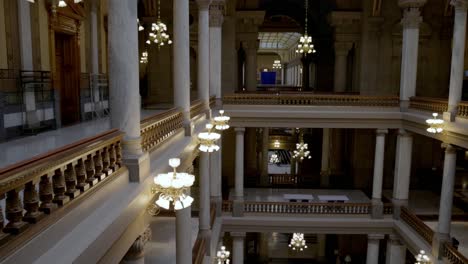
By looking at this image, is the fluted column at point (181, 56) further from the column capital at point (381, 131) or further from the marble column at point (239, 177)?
the column capital at point (381, 131)

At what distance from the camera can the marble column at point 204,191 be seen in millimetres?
11039

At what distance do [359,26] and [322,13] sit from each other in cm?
338

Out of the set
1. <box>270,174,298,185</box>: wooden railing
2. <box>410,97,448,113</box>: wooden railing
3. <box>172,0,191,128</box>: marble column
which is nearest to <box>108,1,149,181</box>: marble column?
<box>172,0,191,128</box>: marble column

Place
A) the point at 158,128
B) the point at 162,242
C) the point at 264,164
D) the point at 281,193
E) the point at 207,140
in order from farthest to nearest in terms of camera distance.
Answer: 1. the point at 264,164
2. the point at 281,193
3. the point at 162,242
4. the point at 207,140
5. the point at 158,128

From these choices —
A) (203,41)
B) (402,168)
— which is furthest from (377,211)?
(203,41)

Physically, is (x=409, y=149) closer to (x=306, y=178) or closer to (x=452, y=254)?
(x=452, y=254)

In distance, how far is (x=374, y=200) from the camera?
1548cm

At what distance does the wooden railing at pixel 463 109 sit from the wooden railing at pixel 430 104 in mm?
556

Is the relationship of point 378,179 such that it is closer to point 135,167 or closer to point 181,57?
point 181,57

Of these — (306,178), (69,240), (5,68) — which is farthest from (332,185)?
(69,240)

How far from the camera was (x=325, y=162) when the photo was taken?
20109 millimetres

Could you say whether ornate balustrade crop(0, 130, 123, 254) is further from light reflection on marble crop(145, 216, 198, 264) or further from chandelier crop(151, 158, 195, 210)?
light reflection on marble crop(145, 216, 198, 264)

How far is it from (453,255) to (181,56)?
868 cm

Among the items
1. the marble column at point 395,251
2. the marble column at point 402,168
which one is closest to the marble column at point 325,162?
the marble column at point 402,168
